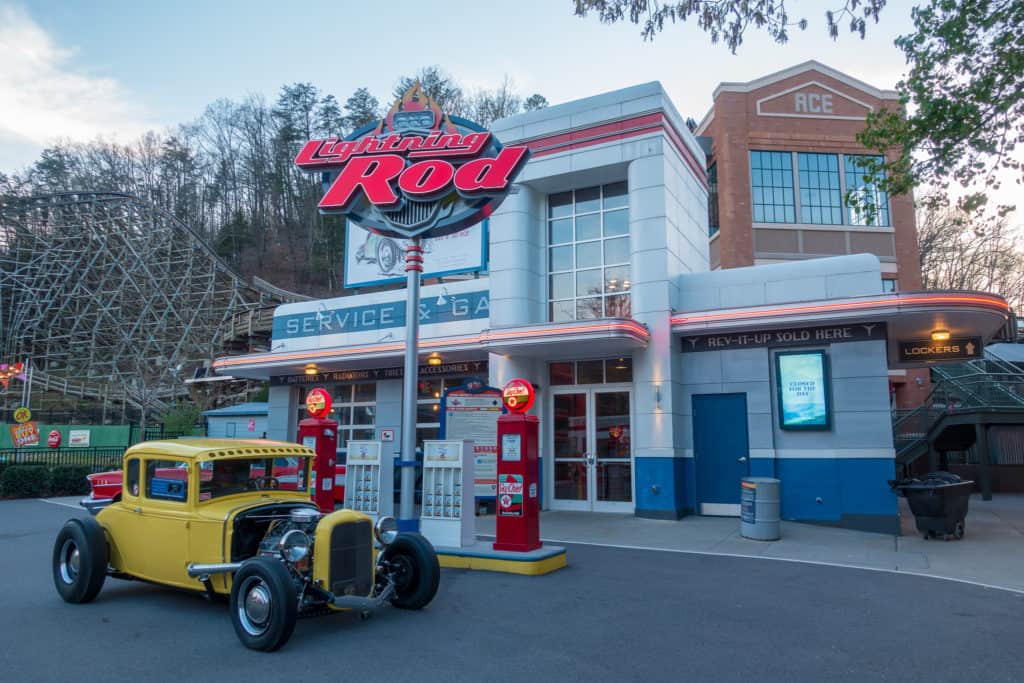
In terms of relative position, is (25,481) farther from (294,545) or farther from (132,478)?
(294,545)

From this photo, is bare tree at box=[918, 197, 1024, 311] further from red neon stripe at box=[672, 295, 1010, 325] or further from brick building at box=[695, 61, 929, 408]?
red neon stripe at box=[672, 295, 1010, 325]

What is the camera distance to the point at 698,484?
45.2ft

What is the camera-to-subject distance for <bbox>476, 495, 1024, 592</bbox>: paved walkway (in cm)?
909

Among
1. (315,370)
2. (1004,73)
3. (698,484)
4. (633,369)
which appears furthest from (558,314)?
(1004,73)

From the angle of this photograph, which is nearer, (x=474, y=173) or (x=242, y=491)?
(x=242, y=491)

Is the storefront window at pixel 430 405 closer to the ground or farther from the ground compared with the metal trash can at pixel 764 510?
farther from the ground

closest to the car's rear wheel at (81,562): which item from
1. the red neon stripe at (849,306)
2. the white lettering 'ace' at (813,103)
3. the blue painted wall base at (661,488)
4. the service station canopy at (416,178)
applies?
the service station canopy at (416,178)

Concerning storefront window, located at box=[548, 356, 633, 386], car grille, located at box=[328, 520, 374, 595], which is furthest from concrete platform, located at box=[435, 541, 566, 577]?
storefront window, located at box=[548, 356, 633, 386]

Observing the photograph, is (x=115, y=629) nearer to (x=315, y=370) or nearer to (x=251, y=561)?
(x=251, y=561)

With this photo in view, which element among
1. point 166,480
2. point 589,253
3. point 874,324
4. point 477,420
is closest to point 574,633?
point 166,480

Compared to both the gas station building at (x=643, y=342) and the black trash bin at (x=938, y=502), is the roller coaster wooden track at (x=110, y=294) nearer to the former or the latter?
the gas station building at (x=643, y=342)

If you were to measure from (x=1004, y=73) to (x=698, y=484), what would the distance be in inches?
343

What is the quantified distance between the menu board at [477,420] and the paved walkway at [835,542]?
1182mm

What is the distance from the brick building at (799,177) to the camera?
27.8m
